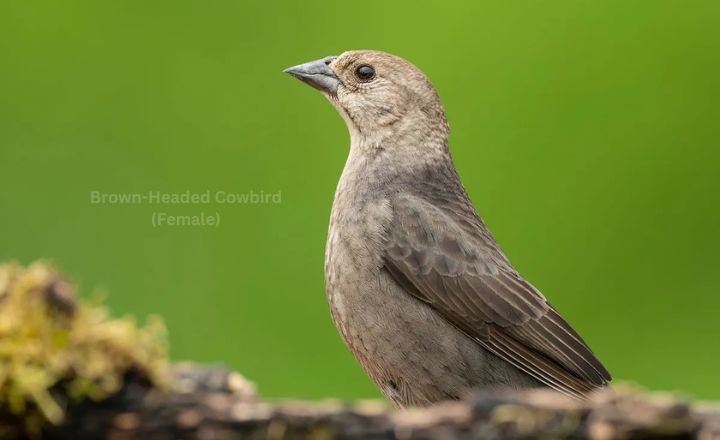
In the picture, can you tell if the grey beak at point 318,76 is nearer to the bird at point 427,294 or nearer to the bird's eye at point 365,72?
the bird's eye at point 365,72

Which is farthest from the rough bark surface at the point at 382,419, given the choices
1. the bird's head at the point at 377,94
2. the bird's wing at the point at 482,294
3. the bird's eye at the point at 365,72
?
the bird's eye at the point at 365,72

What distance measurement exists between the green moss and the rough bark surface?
0.14 ft

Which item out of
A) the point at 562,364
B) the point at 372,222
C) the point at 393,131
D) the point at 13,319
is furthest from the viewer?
the point at 393,131

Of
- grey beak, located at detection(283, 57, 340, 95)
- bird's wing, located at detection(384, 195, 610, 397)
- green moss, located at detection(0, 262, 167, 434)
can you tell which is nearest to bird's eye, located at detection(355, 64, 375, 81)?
grey beak, located at detection(283, 57, 340, 95)

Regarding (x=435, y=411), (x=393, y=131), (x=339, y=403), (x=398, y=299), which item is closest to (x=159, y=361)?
(x=339, y=403)

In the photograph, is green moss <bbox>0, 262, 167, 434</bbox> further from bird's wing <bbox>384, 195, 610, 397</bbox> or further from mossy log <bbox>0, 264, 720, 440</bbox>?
bird's wing <bbox>384, 195, 610, 397</bbox>

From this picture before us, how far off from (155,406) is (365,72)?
11.8 ft

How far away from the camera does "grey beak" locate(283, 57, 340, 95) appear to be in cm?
529

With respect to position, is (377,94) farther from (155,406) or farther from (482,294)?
(155,406)

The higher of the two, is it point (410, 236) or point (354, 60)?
point (354, 60)

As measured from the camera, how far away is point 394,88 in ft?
16.9

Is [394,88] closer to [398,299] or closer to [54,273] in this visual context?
[398,299]

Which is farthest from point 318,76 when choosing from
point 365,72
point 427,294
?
point 427,294

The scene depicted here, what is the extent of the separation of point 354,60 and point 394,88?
0.31 metres
